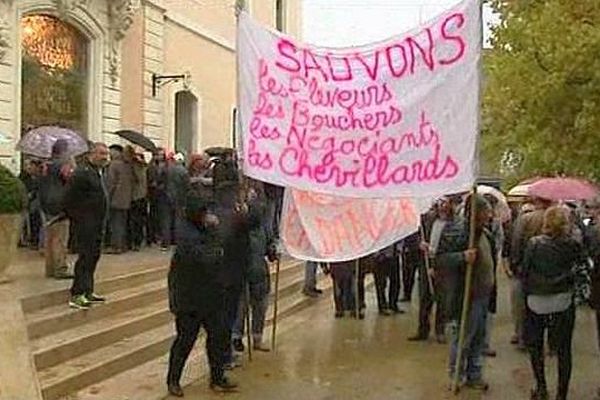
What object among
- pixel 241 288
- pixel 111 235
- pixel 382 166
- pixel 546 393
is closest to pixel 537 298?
pixel 546 393

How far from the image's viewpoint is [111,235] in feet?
54.3

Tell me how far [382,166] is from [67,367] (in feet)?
10.4

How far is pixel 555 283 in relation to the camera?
28.2ft

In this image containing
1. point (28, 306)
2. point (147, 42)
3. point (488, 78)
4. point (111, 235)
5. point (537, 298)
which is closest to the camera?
point (537, 298)

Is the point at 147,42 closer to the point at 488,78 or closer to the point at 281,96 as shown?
the point at 488,78

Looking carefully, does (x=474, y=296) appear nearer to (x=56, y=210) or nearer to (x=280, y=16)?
(x=56, y=210)

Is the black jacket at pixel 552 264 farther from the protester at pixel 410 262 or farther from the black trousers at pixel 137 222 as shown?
the black trousers at pixel 137 222

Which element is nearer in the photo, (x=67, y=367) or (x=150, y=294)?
(x=67, y=367)

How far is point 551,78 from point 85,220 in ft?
27.7

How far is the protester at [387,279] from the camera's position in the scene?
555 inches

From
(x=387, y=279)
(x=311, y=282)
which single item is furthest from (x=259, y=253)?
(x=311, y=282)

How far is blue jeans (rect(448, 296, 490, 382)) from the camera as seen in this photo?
9414 mm

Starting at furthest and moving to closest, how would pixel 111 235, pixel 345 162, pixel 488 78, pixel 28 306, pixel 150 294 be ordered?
pixel 488 78, pixel 111 235, pixel 150 294, pixel 28 306, pixel 345 162

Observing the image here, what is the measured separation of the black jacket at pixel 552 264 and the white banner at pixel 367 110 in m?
0.78
